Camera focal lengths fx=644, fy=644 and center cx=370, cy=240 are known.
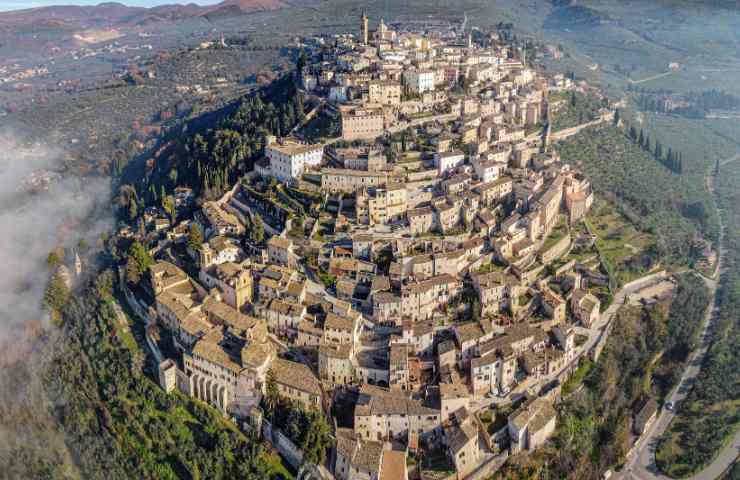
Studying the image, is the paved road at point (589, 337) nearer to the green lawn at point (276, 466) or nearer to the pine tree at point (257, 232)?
the green lawn at point (276, 466)

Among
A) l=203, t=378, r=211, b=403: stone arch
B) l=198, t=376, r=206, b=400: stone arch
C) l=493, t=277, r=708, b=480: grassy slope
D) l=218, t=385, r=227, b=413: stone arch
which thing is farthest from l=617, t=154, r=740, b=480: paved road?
l=198, t=376, r=206, b=400: stone arch

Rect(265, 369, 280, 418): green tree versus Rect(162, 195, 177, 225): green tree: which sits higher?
Rect(162, 195, 177, 225): green tree

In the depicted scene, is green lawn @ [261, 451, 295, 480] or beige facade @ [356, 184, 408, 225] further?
beige facade @ [356, 184, 408, 225]

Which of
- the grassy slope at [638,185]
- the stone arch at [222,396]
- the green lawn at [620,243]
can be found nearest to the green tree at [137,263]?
the stone arch at [222,396]

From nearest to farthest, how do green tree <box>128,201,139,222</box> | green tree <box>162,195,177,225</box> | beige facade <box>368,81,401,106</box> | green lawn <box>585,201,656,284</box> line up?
1. green lawn <box>585,201,656,284</box>
2. green tree <box>162,195,177,225</box>
3. green tree <box>128,201,139,222</box>
4. beige facade <box>368,81,401,106</box>

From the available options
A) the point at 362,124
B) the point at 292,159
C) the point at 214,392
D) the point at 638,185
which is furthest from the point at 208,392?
Answer: the point at 638,185

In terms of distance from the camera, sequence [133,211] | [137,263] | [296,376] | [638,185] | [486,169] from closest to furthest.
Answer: [296,376] < [137,263] < [486,169] < [133,211] < [638,185]

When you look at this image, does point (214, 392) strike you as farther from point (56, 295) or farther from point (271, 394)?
point (56, 295)

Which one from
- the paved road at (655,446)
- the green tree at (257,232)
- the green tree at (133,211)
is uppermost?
the green tree at (257,232)

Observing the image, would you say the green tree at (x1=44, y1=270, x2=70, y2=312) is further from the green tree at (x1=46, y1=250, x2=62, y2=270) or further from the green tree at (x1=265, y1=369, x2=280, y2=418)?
the green tree at (x1=265, y1=369, x2=280, y2=418)
